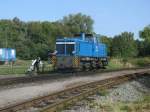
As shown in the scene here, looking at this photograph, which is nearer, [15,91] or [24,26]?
[15,91]

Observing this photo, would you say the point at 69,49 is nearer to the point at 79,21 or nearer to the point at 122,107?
the point at 122,107

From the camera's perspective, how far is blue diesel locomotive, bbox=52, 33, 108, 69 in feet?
126

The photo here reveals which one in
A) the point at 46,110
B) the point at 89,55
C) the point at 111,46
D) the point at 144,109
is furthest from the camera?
the point at 111,46

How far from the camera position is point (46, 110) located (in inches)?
499

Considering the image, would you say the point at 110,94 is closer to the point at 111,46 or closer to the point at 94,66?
the point at 94,66

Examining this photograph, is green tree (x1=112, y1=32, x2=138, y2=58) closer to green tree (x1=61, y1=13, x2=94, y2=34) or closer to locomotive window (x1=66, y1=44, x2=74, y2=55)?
green tree (x1=61, y1=13, x2=94, y2=34)

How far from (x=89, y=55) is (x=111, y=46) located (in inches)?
3021

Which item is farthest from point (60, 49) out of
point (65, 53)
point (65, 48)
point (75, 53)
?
point (75, 53)

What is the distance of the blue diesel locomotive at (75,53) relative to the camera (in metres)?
38.3

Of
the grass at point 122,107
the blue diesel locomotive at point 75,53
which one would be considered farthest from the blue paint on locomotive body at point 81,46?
the grass at point 122,107

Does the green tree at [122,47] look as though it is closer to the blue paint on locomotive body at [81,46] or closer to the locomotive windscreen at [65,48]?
the blue paint on locomotive body at [81,46]

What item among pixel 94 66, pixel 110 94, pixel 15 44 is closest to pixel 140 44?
pixel 15 44

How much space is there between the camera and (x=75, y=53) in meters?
38.4

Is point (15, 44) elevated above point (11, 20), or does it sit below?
below
